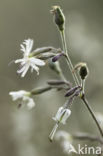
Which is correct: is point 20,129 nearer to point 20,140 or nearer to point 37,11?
point 20,140

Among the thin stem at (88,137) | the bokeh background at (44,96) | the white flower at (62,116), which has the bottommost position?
the bokeh background at (44,96)

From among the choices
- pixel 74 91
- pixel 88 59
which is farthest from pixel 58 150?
pixel 74 91

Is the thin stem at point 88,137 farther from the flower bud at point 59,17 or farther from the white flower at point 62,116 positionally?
the flower bud at point 59,17

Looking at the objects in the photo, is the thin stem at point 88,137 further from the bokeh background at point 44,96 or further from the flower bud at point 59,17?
the bokeh background at point 44,96

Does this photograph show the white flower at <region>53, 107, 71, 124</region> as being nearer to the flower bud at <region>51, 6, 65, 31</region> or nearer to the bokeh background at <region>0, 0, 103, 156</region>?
the flower bud at <region>51, 6, 65, 31</region>

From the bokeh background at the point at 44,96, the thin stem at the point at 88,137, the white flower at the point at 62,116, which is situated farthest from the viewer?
the bokeh background at the point at 44,96

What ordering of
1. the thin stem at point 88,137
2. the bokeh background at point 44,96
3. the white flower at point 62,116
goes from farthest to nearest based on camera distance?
the bokeh background at point 44,96 → the thin stem at point 88,137 → the white flower at point 62,116

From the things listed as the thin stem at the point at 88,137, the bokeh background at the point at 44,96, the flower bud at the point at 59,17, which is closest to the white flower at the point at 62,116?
the thin stem at the point at 88,137

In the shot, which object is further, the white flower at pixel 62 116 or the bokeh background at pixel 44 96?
the bokeh background at pixel 44 96

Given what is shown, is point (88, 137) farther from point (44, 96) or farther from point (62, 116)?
point (44, 96)

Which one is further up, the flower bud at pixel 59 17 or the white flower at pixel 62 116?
the flower bud at pixel 59 17

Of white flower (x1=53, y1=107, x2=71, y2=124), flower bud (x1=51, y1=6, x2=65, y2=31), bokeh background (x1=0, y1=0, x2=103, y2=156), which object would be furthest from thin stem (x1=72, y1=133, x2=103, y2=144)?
bokeh background (x1=0, y1=0, x2=103, y2=156)
